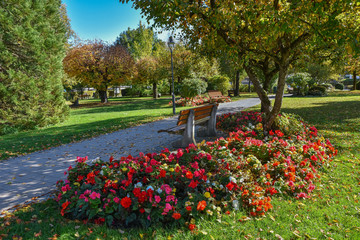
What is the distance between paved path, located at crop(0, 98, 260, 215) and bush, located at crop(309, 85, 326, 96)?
2233 cm

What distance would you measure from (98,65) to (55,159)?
64.9 feet

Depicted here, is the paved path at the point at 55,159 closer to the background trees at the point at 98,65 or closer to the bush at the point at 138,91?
the background trees at the point at 98,65

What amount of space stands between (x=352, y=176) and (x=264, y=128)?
8.27 ft

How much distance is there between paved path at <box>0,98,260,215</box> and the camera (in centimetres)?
398

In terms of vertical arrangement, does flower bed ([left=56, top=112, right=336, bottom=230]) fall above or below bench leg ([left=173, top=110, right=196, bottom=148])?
below

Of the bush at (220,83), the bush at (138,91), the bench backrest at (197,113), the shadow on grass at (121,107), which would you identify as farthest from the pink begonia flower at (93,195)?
the bush at (138,91)

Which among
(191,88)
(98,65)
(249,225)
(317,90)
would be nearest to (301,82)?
(317,90)

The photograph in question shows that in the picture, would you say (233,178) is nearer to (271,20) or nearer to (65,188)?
(65,188)

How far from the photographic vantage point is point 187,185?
3256mm

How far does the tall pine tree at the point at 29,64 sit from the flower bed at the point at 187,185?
8321 millimetres

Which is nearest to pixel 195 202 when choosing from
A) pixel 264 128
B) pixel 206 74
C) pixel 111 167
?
pixel 111 167

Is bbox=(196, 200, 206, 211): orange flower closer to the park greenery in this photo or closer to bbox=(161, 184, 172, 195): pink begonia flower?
the park greenery

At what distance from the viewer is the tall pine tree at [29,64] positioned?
9.66m

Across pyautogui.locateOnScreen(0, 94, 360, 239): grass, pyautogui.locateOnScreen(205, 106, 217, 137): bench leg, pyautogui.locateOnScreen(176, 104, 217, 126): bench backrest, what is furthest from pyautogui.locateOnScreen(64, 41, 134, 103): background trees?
pyautogui.locateOnScreen(0, 94, 360, 239): grass
